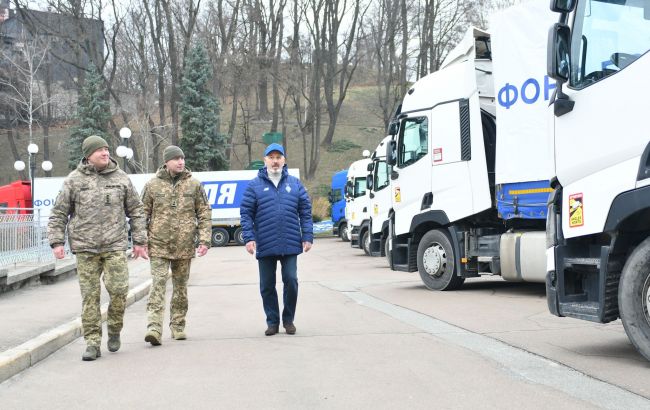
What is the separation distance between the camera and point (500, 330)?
26.6 feet

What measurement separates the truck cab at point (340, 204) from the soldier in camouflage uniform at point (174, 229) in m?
25.5

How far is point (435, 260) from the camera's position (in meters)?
12.6

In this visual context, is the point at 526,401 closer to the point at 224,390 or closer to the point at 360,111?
the point at 224,390

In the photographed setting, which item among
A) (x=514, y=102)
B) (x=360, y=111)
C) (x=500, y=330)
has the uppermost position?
(x=360, y=111)

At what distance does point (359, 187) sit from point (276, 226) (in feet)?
60.1

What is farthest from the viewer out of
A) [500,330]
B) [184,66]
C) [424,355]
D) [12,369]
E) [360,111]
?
[360,111]

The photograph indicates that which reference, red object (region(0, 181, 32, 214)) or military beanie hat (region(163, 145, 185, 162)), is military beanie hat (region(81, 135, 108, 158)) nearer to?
military beanie hat (region(163, 145, 185, 162))

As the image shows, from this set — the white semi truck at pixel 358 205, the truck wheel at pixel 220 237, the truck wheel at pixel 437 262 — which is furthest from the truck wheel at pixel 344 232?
the truck wheel at pixel 437 262

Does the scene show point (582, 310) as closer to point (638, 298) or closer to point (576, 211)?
point (638, 298)

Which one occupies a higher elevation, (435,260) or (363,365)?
(435,260)

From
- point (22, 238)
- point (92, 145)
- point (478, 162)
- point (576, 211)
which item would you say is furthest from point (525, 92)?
point (22, 238)

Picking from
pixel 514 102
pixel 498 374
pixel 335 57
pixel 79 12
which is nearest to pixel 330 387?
pixel 498 374

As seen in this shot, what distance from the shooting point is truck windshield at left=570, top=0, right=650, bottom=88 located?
5.80 m

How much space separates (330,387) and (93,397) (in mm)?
1651
